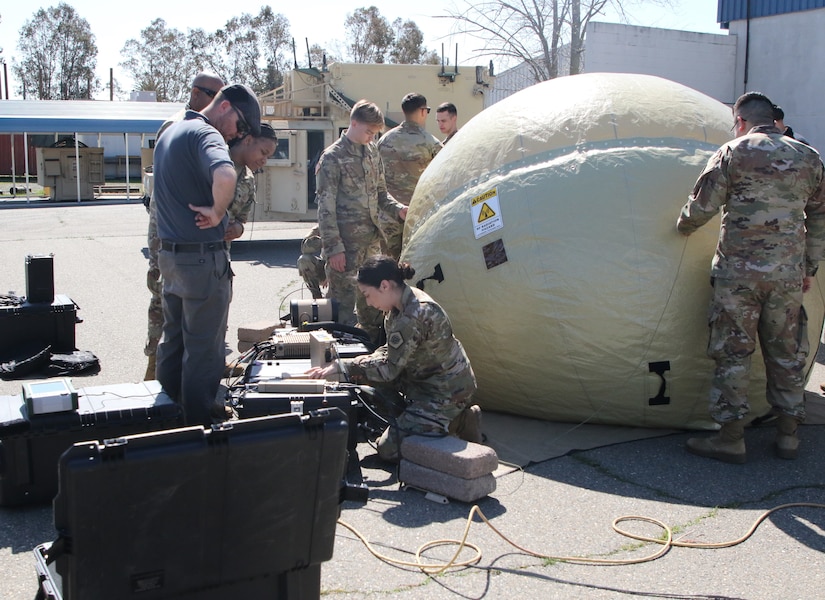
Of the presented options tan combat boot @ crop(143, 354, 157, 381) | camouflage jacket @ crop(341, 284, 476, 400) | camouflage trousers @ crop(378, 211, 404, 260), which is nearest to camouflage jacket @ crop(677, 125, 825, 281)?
camouflage jacket @ crop(341, 284, 476, 400)

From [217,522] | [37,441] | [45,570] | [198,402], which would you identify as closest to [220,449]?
[217,522]

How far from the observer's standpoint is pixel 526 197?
18.4 ft

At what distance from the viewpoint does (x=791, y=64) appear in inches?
623

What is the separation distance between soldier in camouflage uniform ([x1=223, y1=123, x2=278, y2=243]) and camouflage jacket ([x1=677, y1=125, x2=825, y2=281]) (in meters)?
2.79

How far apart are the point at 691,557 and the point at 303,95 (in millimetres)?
12929

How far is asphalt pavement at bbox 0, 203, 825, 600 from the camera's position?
3641 mm

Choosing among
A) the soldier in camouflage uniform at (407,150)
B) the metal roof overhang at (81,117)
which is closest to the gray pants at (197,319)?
the soldier in camouflage uniform at (407,150)

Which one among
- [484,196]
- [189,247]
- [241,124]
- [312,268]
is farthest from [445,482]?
[312,268]

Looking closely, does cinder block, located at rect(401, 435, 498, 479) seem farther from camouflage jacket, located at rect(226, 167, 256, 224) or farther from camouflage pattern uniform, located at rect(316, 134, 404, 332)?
camouflage pattern uniform, located at rect(316, 134, 404, 332)

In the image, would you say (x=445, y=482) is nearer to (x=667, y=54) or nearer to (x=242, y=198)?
(x=242, y=198)

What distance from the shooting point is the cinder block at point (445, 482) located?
4.43 metres

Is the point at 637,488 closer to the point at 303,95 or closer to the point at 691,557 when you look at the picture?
the point at 691,557

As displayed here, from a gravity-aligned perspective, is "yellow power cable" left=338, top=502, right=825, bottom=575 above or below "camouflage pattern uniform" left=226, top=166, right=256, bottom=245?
below

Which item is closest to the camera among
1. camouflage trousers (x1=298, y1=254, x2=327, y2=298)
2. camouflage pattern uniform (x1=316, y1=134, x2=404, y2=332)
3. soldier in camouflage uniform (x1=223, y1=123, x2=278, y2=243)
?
soldier in camouflage uniform (x1=223, y1=123, x2=278, y2=243)
